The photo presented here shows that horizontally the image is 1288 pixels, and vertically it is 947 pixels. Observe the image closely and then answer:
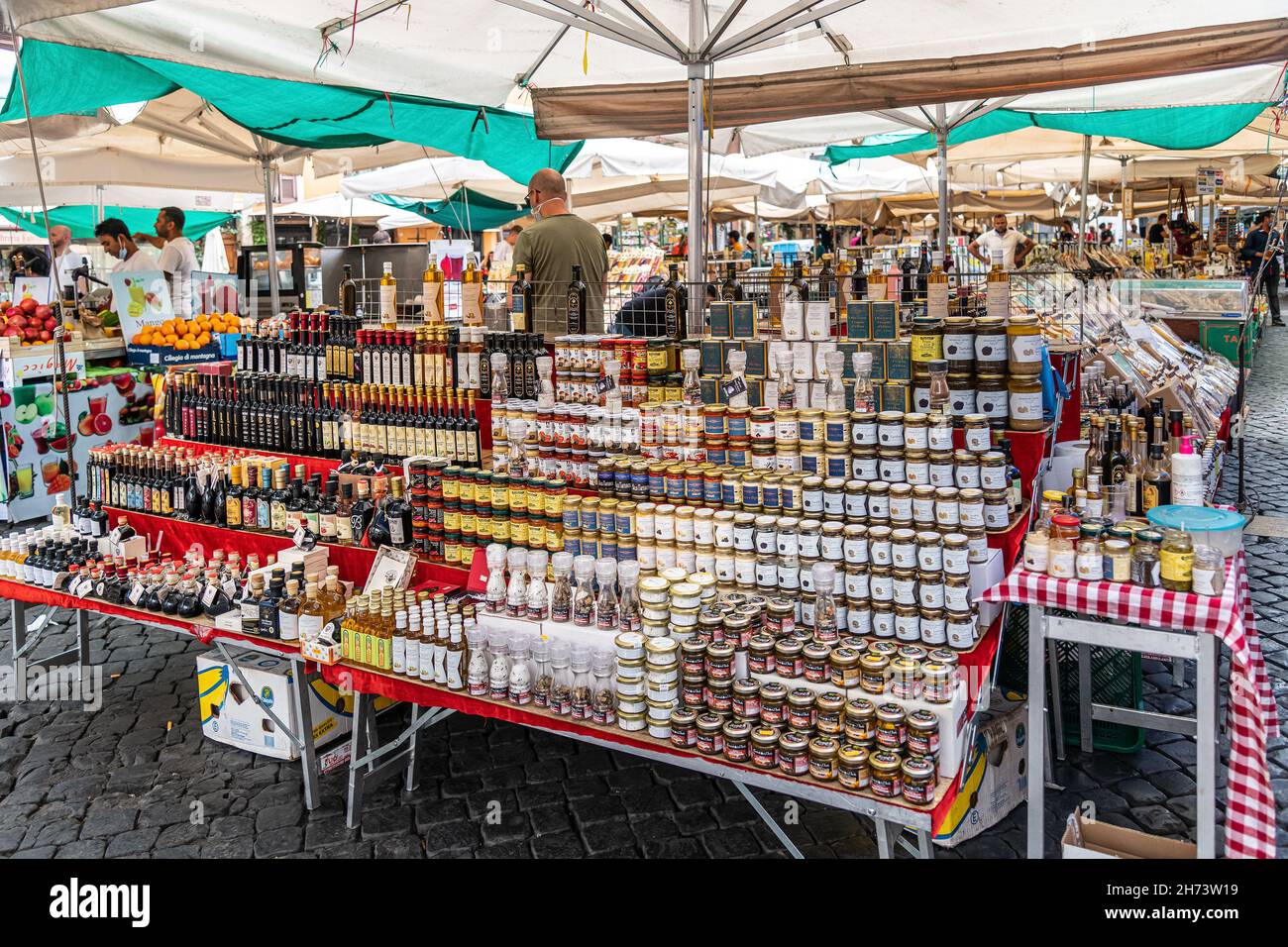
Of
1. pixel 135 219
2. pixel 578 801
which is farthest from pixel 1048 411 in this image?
pixel 135 219

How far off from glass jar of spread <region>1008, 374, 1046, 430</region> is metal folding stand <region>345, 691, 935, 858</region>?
62.0 inches

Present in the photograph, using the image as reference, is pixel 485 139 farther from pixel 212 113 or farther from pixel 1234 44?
pixel 1234 44

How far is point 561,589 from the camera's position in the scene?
3426 mm

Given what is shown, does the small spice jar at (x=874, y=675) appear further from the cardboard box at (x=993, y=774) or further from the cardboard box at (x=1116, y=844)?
the cardboard box at (x=1116, y=844)

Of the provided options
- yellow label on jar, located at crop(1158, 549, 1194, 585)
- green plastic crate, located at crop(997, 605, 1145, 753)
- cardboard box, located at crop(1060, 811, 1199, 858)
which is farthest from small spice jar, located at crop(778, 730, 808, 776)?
green plastic crate, located at crop(997, 605, 1145, 753)

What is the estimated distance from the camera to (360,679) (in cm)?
358

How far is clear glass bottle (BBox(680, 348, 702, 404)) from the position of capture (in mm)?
3912

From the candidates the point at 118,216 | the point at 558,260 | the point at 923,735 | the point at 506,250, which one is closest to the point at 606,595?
the point at 923,735

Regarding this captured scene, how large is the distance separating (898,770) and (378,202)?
574 inches

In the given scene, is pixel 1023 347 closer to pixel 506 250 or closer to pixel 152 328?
pixel 152 328

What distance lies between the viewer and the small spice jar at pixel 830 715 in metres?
2.76

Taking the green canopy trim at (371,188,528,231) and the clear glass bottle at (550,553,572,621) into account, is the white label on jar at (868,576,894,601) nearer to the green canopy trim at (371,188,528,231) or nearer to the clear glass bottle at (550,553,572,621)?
the clear glass bottle at (550,553,572,621)

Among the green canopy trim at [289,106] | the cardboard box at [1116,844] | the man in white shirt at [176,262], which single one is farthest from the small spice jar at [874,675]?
the man in white shirt at [176,262]

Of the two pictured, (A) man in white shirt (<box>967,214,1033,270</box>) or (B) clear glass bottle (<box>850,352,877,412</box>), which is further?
(A) man in white shirt (<box>967,214,1033,270</box>)
